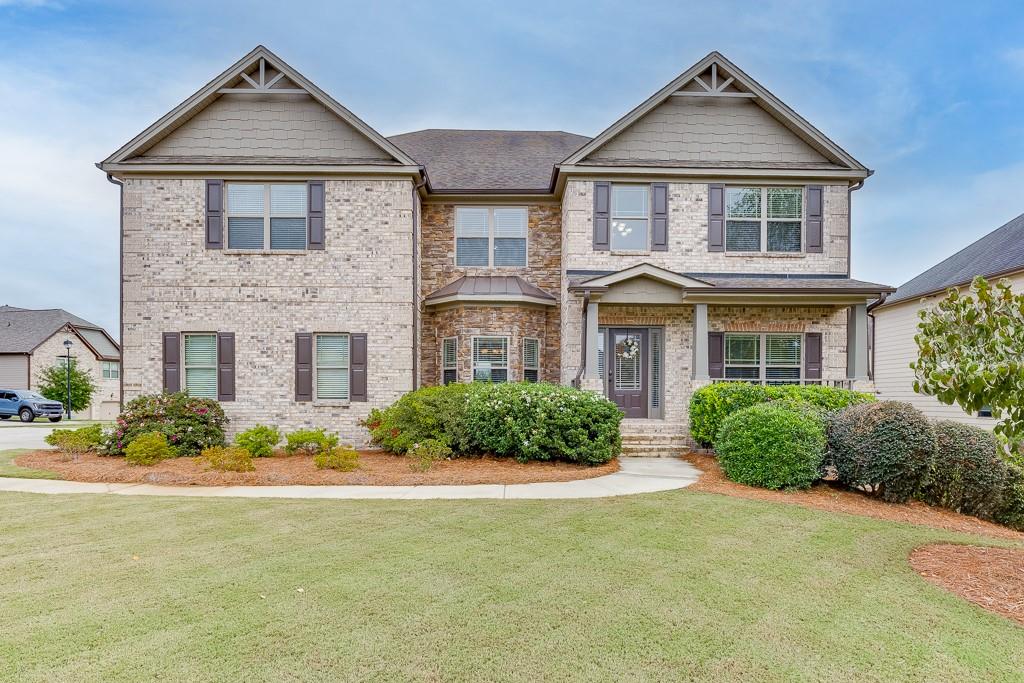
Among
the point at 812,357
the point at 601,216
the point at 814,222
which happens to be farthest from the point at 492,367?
the point at 814,222

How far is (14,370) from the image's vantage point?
31172 mm

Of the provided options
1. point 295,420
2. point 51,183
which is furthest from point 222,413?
point 51,183

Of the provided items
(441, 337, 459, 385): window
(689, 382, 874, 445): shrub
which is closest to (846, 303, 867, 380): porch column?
(689, 382, 874, 445): shrub

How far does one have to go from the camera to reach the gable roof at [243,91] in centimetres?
1169

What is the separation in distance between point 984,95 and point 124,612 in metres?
34.2

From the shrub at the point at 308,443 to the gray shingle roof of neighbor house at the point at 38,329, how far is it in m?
31.4

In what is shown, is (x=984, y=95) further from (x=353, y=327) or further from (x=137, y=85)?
(x=137, y=85)

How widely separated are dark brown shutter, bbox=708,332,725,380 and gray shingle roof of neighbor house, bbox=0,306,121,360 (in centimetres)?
3782

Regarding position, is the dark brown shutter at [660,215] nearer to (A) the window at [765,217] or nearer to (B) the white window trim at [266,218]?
(A) the window at [765,217]

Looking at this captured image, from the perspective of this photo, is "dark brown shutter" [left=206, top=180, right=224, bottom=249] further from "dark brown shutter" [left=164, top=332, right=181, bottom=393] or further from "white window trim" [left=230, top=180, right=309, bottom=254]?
"dark brown shutter" [left=164, top=332, right=181, bottom=393]

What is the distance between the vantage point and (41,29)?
13852 mm

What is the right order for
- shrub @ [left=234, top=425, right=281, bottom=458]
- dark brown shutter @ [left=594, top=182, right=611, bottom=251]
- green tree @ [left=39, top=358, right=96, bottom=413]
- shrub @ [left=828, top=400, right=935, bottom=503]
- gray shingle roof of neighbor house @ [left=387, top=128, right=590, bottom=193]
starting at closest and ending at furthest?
shrub @ [left=828, top=400, right=935, bottom=503] < shrub @ [left=234, top=425, right=281, bottom=458] < dark brown shutter @ [left=594, top=182, right=611, bottom=251] < gray shingle roof of neighbor house @ [left=387, top=128, right=590, bottom=193] < green tree @ [left=39, top=358, right=96, bottom=413]

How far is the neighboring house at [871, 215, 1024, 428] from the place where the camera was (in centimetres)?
1517

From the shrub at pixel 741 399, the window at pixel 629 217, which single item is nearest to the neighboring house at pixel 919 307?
the shrub at pixel 741 399
